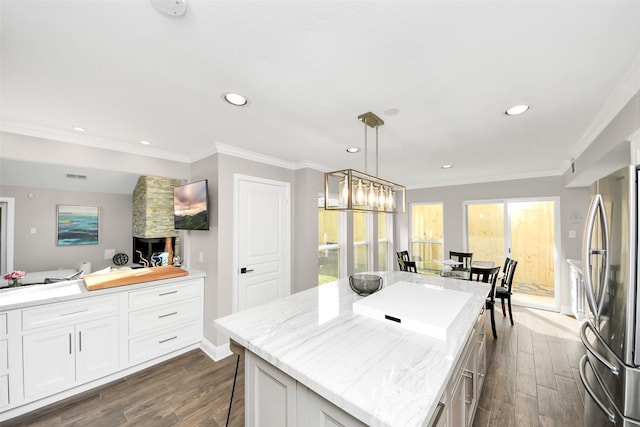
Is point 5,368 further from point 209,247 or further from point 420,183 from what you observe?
point 420,183

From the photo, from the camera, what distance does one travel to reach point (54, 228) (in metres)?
4.81

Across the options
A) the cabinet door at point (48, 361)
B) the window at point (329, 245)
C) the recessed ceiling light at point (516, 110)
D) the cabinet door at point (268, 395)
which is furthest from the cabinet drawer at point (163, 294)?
the recessed ceiling light at point (516, 110)

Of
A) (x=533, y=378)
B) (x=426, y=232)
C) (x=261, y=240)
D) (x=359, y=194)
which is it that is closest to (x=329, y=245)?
(x=261, y=240)

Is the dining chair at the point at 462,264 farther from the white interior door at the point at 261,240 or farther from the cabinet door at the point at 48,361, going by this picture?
the cabinet door at the point at 48,361

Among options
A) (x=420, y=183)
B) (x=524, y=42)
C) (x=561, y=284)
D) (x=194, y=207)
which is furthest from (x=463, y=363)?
(x=420, y=183)

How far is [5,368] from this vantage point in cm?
186

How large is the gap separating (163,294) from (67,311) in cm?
74

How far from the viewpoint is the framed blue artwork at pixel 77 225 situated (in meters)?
4.87

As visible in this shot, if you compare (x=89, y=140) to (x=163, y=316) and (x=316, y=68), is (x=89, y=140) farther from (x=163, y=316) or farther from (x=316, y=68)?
(x=316, y=68)

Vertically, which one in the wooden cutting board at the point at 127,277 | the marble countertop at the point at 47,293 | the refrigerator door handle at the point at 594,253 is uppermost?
the refrigerator door handle at the point at 594,253

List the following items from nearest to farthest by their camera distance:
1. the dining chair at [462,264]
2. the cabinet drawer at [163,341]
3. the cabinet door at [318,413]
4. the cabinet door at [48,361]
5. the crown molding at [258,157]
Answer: the cabinet door at [318,413] < the cabinet door at [48,361] < the cabinet drawer at [163,341] < the crown molding at [258,157] < the dining chair at [462,264]

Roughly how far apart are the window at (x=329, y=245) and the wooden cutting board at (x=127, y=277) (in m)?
2.09

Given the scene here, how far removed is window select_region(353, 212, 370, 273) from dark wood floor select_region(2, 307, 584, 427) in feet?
8.90

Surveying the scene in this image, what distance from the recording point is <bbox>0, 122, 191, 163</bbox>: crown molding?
216 centimetres
